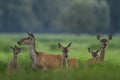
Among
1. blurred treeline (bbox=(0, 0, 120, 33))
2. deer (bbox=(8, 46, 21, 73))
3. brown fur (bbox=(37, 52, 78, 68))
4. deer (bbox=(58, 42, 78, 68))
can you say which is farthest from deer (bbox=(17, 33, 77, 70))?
blurred treeline (bbox=(0, 0, 120, 33))

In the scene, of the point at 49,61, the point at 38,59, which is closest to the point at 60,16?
the point at 49,61

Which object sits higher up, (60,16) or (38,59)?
(60,16)

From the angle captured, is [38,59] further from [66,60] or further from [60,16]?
[60,16]

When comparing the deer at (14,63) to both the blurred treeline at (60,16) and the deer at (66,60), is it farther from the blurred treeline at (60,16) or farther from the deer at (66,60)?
the blurred treeline at (60,16)

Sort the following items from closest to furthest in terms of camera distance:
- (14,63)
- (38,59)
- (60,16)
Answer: (38,59), (14,63), (60,16)

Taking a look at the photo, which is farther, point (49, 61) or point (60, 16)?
point (60, 16)

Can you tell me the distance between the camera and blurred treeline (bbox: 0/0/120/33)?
56562 mm

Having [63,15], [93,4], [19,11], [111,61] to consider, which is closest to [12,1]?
[19,11]

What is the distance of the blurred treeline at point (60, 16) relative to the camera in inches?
2227

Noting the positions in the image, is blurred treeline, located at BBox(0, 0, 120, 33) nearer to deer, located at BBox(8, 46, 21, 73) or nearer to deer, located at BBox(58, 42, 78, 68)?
deer, located at BBox(58, 42, 78, 68)

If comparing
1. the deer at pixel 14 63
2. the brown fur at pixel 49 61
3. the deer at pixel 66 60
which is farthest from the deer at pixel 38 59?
the deer at pixel 14 63

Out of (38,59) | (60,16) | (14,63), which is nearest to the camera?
(38,59)

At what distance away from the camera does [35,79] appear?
861cm

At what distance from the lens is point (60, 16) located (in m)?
63.3
